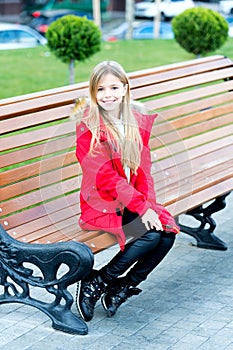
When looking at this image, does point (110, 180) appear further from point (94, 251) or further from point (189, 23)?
point (189, 23)

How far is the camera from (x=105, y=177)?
4.43 metres

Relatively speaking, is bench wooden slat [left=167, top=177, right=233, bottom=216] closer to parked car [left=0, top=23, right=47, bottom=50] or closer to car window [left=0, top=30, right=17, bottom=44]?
parked car [left=0, top=23, right=47, bottom=50]

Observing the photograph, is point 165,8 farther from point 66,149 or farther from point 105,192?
point 105,192

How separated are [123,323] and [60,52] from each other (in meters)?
8.46

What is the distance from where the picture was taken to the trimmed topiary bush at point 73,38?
1220 centimetres

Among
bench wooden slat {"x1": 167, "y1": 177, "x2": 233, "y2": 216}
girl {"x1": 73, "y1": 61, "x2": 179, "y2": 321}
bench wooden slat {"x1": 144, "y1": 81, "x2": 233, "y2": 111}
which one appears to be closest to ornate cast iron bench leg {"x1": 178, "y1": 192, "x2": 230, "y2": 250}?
bench wooden slat {"x1": 167, "y1": 177, "x2": 233, "y2": 216}

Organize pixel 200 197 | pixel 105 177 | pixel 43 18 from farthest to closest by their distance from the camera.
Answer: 1. pixel 43 18
2. pixel 200 197
3. pixel 105 177

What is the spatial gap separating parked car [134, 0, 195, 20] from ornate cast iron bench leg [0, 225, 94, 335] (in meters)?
36.9

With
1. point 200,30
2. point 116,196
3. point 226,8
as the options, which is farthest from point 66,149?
point 226,8

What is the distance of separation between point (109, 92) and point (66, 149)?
700 mm

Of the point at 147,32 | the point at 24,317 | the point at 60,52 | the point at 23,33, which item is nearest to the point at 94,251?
the point at 24,317

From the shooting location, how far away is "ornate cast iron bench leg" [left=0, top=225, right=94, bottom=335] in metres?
4.19

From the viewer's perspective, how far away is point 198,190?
534 cm

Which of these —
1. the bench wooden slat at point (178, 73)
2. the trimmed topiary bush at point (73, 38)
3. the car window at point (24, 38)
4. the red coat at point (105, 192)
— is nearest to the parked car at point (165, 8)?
the car window at point (24, 38)
